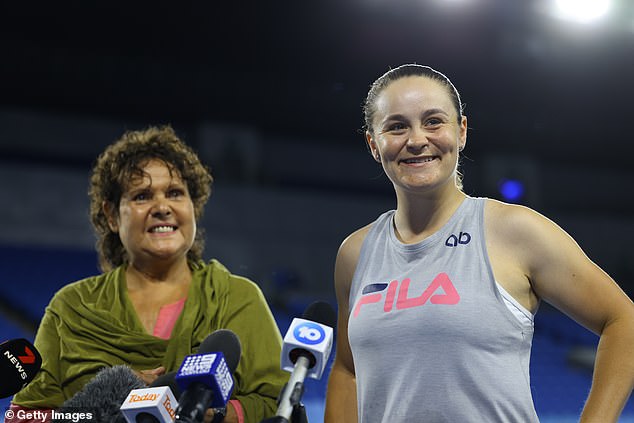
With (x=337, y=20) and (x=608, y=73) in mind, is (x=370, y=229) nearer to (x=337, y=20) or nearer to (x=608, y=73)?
(x=337, y=20)

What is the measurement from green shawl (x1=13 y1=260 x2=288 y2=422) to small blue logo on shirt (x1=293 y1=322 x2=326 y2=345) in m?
0.60

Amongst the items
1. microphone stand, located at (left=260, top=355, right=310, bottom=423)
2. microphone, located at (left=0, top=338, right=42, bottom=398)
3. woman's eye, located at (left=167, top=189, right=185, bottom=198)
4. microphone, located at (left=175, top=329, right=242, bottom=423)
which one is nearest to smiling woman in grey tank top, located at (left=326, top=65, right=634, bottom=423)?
microphone stand, located at (left=260, top=355, right=310, bottom=423)

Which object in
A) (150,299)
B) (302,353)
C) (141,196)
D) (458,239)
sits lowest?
(302,353)

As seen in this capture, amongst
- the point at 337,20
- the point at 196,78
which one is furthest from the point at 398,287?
the point at 196,78

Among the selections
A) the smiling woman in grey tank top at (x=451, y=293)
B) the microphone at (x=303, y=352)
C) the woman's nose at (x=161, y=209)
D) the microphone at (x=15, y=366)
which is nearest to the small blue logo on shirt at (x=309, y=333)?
the microphone at (x=303, y=352)

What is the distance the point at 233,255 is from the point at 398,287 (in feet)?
23.1

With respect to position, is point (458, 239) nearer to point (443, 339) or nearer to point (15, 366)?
point (443, 339)

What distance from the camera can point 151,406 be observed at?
1018 mm

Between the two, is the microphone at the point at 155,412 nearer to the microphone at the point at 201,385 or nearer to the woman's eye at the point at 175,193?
the microphone at the point at 201,385

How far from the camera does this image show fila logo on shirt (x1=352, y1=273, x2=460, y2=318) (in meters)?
1.33

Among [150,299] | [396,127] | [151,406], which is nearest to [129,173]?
[150,299]

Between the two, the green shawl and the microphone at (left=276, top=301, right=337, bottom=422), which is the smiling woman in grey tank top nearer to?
A: the microphone at (left=276, top=301, right=337, bottom=422)

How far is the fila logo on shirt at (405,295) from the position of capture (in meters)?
1.33

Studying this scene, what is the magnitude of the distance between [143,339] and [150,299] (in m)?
0.18
